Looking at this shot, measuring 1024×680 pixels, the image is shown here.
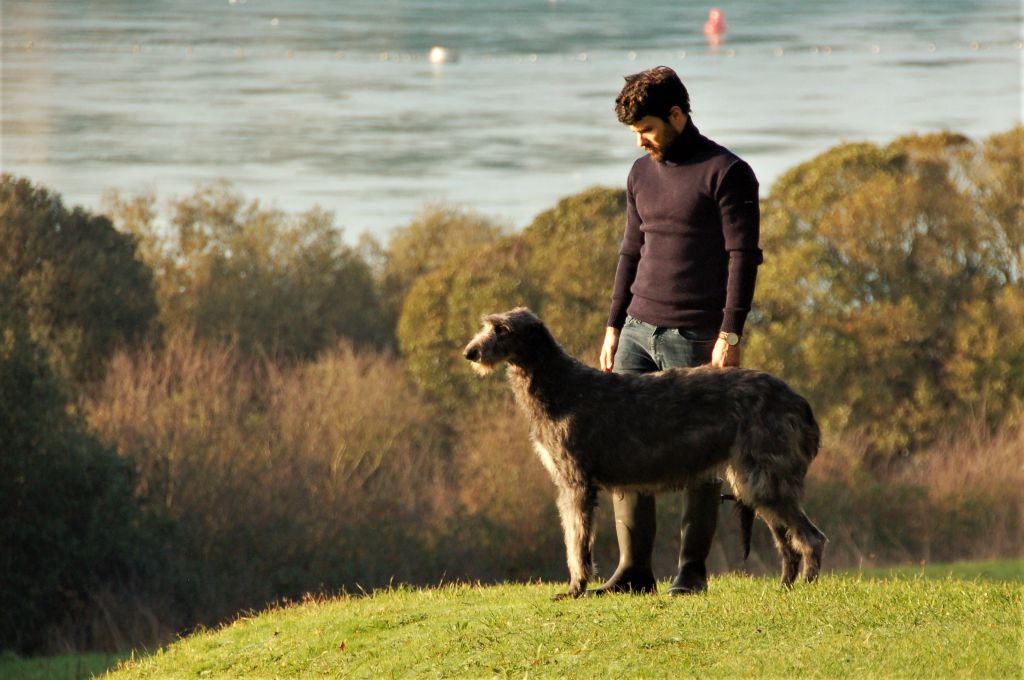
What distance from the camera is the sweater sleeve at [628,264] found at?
10.9 meters

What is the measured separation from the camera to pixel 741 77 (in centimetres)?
9856

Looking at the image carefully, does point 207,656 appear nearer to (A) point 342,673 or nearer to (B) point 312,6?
(A) point 342,673

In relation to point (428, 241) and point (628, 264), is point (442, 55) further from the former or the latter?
point (628, 264)

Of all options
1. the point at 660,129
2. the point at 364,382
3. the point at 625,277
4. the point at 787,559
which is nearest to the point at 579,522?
the point at 787,559

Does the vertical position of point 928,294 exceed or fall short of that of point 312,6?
it falls short

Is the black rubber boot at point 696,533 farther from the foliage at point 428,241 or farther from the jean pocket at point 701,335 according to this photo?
the foliage at point 428,241

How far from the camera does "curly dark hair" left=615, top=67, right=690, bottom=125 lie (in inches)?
397

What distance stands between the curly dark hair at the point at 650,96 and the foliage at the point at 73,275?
43598mm

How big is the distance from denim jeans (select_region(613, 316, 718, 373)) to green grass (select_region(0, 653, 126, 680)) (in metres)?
17.6

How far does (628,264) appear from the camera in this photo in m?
11.0

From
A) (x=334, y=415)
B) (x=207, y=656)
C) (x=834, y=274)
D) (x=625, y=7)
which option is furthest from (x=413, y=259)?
(x=625, y=7)

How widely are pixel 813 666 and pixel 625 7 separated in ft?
492

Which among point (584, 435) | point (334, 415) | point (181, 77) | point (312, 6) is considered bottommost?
point (334, 415)

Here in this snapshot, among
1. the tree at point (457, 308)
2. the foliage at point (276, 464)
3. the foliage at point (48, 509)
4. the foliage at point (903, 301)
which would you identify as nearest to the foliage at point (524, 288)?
the tree at point (457, 308)
